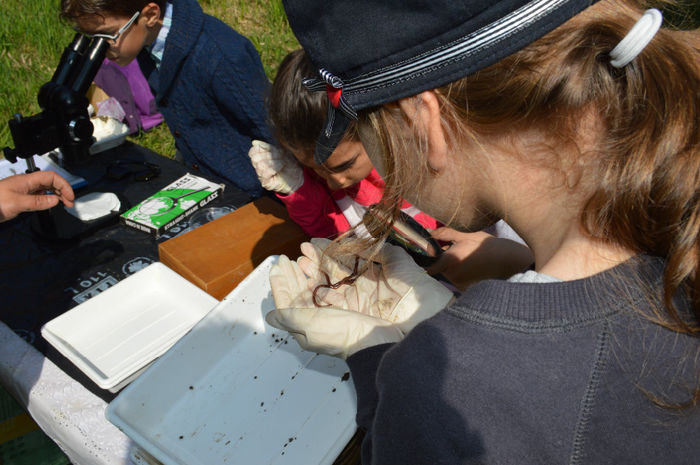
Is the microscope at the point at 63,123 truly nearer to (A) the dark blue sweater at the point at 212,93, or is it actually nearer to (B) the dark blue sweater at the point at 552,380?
(A) the dark blue sweater at the point at 212,93

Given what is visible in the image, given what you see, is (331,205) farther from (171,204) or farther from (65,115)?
(65,115)

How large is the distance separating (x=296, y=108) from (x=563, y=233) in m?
0.96

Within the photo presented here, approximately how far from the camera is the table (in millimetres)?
1067

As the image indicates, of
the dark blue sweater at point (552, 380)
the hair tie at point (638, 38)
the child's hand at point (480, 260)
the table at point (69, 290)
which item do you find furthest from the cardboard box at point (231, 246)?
the hair tie at point (638, 38)

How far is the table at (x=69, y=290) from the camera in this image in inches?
42.0

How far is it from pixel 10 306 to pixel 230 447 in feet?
2.77

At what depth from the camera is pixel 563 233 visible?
0.63m

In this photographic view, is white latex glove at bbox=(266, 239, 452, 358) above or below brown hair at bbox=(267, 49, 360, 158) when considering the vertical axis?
below

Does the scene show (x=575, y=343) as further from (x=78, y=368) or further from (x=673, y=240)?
(x=78, y=368)

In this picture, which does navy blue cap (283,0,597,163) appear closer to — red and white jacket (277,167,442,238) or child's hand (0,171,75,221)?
red and white jacket (277,167,442,238)

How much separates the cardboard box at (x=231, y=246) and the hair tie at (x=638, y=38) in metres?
1.12

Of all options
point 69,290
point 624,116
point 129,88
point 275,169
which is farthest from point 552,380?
point 129,88

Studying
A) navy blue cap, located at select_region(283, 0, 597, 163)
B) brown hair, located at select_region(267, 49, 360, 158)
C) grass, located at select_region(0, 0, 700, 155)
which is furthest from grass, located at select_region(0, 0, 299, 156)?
navy blue cap, located at select_region(283, 0, 597, 163)

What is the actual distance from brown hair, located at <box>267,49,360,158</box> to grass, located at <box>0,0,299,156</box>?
163cm
